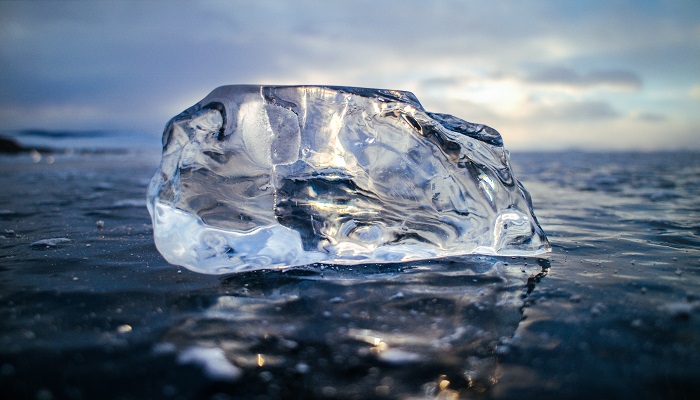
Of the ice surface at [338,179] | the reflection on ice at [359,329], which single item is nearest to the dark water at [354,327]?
the reflection on ice at [359,329]

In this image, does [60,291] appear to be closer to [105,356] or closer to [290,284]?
[105,356]

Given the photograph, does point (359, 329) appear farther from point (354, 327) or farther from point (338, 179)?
point (338, 179)

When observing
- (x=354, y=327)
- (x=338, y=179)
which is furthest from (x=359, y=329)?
(x=338, y=179)

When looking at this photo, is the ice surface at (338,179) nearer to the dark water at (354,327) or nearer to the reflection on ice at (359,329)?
the dark water at (354,327)

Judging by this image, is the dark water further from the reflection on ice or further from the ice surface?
the ice surface

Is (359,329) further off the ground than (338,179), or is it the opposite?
(338,179)

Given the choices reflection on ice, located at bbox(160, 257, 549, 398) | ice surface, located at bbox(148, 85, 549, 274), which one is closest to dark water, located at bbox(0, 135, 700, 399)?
reflection on ice, located at bbox(160, 257, 549, 398)
